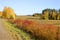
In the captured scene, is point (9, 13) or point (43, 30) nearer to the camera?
point (43, 30)

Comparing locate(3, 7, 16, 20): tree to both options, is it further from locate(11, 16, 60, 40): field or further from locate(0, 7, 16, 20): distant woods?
locate(11, 16, 60, 40): field

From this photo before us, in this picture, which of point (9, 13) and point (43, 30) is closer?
point (43, 30)

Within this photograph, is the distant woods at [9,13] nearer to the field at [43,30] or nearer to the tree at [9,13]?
the tree at [9,13]

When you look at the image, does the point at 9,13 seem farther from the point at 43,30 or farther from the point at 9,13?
the point at 43,30

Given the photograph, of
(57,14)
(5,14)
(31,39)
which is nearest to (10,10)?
Result: (5,14)

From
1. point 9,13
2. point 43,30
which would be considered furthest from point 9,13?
point 43,30

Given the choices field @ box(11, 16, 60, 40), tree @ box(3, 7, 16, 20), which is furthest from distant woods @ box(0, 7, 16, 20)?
field @ box(11, 16, 60, 40)

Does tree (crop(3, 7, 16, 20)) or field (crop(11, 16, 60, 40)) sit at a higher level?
field (crop(11, 16, 60, 40))

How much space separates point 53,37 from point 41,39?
193 centimetres

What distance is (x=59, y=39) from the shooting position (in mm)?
11375

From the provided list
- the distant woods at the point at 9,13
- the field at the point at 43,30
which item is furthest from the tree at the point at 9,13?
the field at the point at 43,30

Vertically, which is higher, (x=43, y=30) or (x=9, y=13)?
(x=43, y=30)

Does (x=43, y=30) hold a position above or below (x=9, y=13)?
above

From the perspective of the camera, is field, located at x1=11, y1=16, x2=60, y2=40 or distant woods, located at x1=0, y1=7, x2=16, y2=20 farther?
distant woods, located at x1=0, y1=7, x2=16, y2=20
